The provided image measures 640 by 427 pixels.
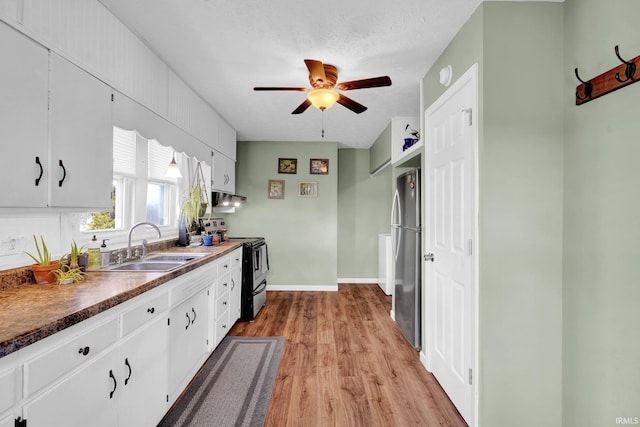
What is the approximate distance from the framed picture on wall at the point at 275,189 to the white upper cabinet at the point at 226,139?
838 mm

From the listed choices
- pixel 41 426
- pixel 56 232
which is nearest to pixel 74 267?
pixel 56 232

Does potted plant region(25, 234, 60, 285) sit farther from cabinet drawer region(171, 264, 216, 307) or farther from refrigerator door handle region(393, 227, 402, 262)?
refrigerator door handle region(393, 227, 402, 262)

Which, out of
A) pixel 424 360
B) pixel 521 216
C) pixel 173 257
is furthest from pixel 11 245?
pixel 424 360

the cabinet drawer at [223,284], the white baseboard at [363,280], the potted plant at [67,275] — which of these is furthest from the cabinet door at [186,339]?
the white baseboard at [363,280]

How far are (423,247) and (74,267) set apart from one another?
Answer: 2.51 metres

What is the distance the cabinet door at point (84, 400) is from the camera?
3.26 ft

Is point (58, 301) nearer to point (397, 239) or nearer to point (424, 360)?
point (424, 360)

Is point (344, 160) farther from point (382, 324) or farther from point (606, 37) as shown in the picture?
point (606, 37)

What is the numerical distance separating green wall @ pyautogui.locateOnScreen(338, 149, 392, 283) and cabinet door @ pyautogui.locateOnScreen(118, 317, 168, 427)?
4.02 metres

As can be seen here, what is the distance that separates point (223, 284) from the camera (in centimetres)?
293

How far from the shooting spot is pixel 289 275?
5.02 metres

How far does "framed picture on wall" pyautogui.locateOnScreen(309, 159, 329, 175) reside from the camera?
16.5 ft

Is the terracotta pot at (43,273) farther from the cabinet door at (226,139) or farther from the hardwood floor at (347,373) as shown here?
the cabinet door at (226,139)

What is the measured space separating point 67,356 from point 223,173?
3.14 metres
